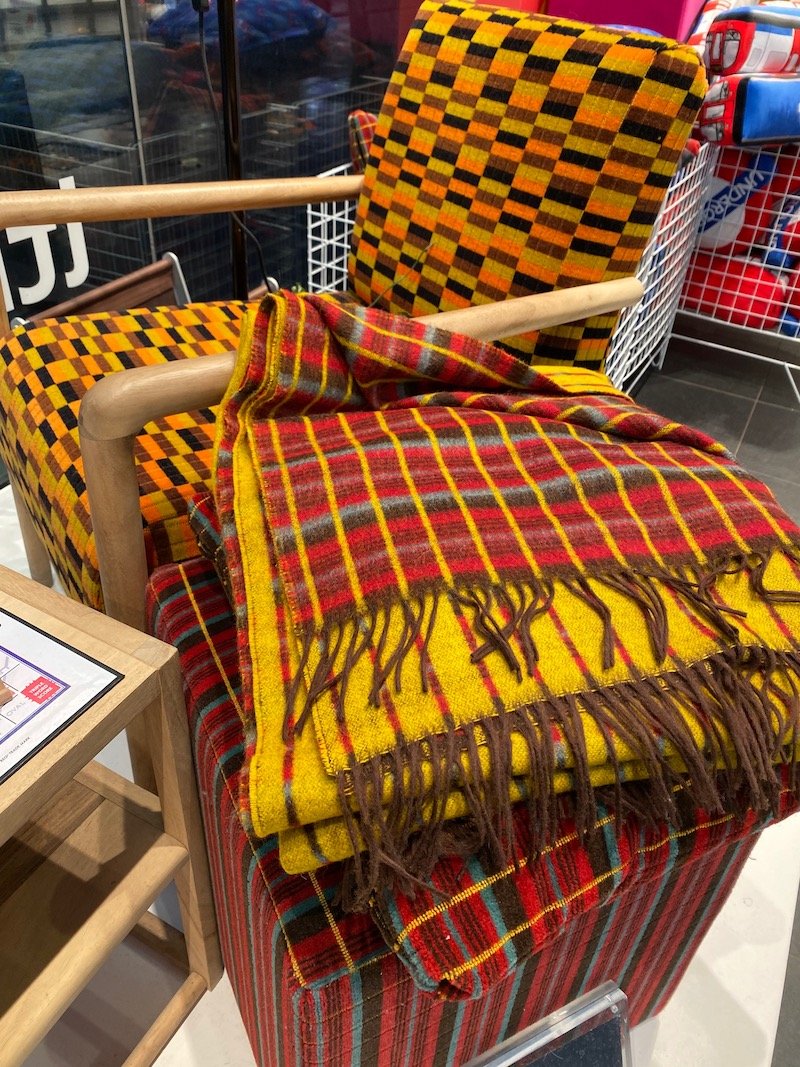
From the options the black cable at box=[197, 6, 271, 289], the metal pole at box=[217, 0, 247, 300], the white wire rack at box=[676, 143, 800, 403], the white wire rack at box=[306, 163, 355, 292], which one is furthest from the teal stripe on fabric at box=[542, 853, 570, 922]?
the white wire rack at box=[676, 143, 800, 403]

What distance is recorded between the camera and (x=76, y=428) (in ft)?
2.86

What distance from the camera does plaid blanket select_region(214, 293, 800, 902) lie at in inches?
18.2

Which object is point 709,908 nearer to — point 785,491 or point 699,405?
point 785,491

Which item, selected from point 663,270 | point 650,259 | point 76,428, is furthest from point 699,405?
point 76,428

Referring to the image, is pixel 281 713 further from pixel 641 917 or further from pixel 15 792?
pixel 641 917

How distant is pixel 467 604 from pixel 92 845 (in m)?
0.42

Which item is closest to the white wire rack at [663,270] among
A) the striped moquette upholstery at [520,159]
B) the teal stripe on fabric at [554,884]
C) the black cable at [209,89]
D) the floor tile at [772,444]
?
the floor tile at [772,444]

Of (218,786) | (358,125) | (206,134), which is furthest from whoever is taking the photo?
(206,134)

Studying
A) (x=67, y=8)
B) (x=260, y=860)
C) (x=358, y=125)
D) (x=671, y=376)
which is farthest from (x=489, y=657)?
(x=671, y=376)

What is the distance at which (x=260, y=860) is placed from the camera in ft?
1.76

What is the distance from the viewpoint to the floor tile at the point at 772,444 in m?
1.74

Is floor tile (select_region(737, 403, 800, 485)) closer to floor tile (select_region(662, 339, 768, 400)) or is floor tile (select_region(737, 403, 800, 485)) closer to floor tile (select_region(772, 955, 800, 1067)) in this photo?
floor tile (select_region(662, 339, 768, 400))

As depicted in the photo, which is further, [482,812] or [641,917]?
[641,917]

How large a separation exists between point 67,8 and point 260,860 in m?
1.44
